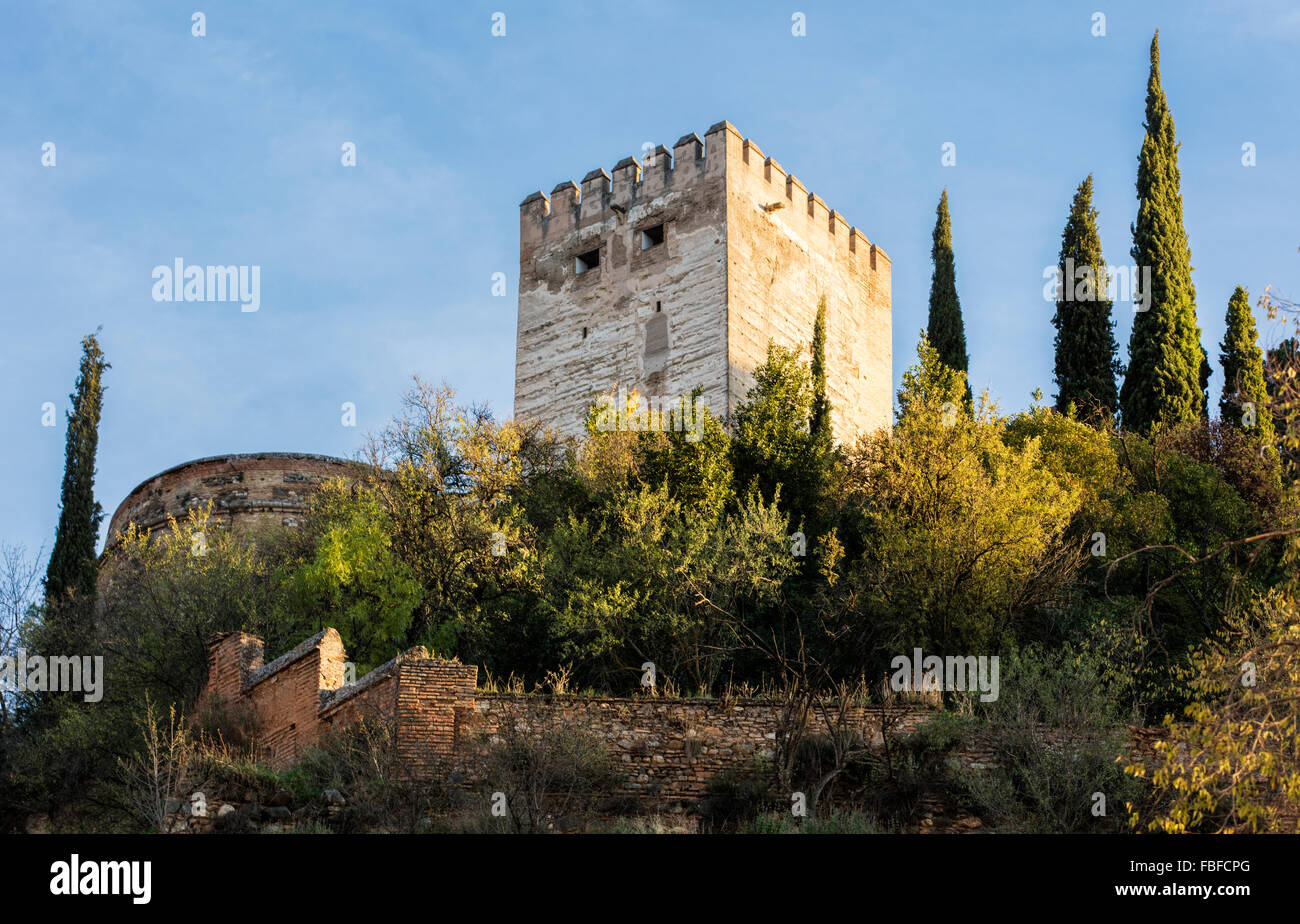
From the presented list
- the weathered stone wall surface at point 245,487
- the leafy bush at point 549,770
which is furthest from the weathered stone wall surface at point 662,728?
the weathered stone wall surface at point 245,487

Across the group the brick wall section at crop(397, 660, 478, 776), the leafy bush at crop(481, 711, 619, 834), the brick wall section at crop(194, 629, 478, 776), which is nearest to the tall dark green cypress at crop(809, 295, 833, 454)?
the leafy bush at crop(481, 711, 619, 834)

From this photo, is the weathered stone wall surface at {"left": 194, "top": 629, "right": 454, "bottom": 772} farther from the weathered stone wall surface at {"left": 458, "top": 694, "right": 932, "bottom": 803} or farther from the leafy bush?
the leafy bush

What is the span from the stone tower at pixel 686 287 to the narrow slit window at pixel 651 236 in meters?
0.03

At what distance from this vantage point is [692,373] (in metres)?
36.2

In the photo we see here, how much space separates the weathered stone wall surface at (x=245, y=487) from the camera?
3397 centimetres

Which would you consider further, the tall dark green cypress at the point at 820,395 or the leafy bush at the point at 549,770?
the tall dark green cypress at the point at 820,395

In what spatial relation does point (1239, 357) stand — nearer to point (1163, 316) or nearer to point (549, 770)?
point (1163, 316)

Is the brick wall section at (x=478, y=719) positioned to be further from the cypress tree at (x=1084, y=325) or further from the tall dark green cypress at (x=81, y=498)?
the cypress tree at (x=1084, y=325)

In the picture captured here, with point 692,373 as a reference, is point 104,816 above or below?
below

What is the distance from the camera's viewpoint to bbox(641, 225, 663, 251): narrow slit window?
126ft

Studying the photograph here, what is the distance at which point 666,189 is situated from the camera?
1521 inches

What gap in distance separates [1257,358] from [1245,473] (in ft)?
23.7
